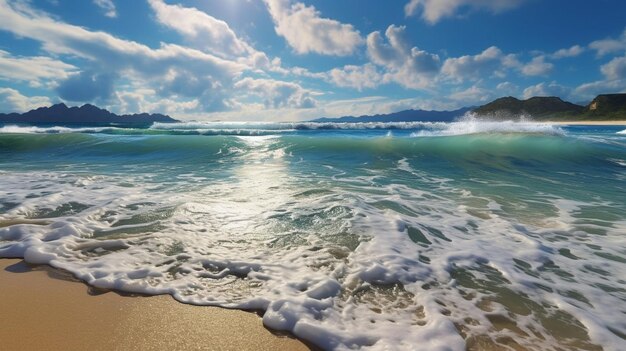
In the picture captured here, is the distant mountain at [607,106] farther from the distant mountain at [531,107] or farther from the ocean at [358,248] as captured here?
the ocean at [358,248]

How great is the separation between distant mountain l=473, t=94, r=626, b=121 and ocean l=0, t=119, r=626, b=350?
125 metres

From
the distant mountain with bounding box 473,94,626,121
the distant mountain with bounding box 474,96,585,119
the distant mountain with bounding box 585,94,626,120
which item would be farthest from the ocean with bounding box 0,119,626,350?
the distant mountain with bounding box 474,96,585,119

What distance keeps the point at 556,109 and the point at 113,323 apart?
553 feet

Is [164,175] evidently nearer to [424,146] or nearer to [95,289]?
[95,289]

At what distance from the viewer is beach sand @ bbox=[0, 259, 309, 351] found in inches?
87.3

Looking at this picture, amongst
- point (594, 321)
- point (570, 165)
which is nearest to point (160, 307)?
point (594, 321)

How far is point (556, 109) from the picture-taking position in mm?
131375

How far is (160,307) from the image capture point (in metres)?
2.70

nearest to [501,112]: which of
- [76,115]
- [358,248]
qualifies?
[358,248]

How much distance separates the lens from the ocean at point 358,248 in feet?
8.56

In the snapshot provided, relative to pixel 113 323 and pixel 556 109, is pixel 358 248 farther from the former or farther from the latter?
pixel 556 109

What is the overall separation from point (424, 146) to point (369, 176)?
934 centimetres

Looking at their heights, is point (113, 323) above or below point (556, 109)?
below

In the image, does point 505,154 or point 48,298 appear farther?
point 505,154
